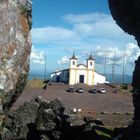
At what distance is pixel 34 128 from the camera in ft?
105

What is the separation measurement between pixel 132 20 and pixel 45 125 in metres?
11.0

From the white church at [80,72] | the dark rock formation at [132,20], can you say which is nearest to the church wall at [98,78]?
the white church at [80,72]

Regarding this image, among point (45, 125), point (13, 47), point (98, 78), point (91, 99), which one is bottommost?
point (91, 99)

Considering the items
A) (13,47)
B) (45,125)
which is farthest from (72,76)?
(13,47)

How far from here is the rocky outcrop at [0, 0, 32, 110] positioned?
1383 centimetres

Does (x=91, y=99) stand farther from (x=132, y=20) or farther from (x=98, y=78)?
(x=132, y=20)

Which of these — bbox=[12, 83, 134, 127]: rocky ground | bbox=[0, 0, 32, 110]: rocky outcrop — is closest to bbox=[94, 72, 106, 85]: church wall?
bbox=[12, 83, 134, 127]: rocky ground

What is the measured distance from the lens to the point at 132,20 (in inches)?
936

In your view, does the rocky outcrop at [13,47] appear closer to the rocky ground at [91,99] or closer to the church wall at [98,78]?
the rocky ground at [91,99]

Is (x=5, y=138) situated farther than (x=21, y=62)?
Yes

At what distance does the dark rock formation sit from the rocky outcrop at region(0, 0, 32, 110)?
8572mm

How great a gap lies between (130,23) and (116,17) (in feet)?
6.36

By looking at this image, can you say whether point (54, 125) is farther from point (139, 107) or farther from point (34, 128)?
point (139, 107)

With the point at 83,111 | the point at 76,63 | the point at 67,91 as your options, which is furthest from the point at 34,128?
the point at 76,63
